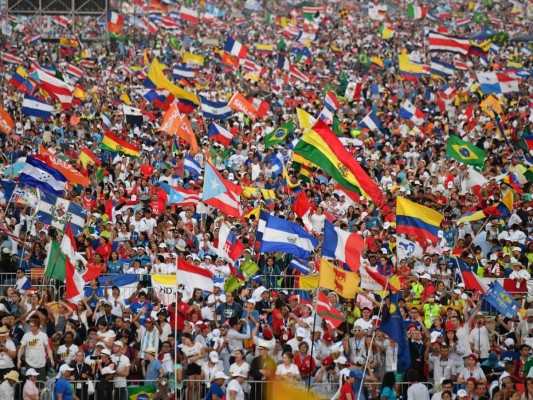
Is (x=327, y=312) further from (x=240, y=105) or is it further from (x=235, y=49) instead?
(x=235, y=49)

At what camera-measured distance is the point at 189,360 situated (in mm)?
18578

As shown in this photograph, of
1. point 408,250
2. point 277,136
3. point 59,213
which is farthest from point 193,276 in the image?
point 277,136

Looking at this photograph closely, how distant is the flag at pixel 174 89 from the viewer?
3588 centimetres

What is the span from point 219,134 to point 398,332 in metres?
14.1

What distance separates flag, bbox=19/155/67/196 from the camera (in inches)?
975

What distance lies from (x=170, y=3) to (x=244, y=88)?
34.6 m

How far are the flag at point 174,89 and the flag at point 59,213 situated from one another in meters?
11.9

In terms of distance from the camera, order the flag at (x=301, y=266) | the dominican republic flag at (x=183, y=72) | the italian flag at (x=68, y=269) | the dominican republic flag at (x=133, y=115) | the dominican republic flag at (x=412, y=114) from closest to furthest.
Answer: the italian flag at (x=68, y=269) → the flag at (x=301, y=266) → the dominican republic flag at (x=133, y=115) → the dominican republic flag at (x=412, y=114) → the dominican republic flag at (x=183, y=72)

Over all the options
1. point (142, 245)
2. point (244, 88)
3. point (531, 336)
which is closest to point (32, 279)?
point (142, 245)

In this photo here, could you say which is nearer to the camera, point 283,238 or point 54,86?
point 283,238

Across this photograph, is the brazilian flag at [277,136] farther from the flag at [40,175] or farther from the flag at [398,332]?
the flag at [398,332]

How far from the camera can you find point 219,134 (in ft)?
104

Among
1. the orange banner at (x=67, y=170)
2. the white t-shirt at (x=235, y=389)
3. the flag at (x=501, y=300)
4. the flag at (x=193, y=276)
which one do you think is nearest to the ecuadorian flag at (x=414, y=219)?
the flag at (x=501, y=300)

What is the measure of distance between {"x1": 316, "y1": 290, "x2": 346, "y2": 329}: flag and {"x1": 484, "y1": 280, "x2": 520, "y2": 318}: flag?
197 cm
